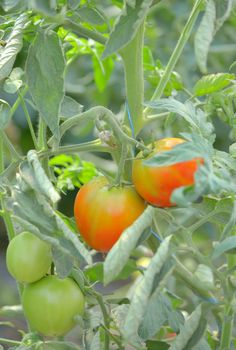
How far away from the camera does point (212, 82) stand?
1.02 metres

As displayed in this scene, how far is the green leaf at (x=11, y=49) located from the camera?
0.86m

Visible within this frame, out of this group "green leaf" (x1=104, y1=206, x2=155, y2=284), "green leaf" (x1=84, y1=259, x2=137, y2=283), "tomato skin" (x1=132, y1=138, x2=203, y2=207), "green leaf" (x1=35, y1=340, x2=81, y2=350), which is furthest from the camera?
"green leaf" (x1=84, y1=259, x2=137, y2=283)

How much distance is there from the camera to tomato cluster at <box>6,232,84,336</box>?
0.90 metres

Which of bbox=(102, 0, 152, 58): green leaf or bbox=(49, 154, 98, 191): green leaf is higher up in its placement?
bbox=(102, 0, 152, 58): green leaf

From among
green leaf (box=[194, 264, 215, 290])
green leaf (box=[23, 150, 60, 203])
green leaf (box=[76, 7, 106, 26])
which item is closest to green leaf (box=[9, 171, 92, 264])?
green leaf (box=[23, 150, 60, 203])

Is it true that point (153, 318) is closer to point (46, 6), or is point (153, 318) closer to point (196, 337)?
point (196, 337)

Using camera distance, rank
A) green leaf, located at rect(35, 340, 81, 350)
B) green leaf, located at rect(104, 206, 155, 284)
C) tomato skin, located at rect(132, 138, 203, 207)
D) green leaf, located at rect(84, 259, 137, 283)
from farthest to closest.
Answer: green leaf, located at rect(84, 259, 137, 283) → green leaf, located at rect(35, 340, 81, 350) → tomato skin, located at rect(132, 138, 203, 207) → green leaf, located at rect(104, 206, 155, 284)

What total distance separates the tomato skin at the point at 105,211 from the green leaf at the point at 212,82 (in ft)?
0.63

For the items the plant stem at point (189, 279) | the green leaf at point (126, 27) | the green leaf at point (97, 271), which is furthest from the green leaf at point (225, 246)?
the green leaf at point (97, 271)

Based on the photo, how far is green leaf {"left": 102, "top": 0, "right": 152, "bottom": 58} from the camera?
80 cm

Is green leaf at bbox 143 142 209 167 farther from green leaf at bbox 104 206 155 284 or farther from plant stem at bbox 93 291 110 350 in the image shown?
plant stem at bbox 93 291 110 350

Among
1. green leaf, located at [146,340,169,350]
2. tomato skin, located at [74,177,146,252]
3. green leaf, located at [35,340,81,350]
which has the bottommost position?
green leaf, located at [146,340,169,350]

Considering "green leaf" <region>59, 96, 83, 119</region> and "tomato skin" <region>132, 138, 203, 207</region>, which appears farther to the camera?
"green leaf" <region>59, 96, 83, 119</region>

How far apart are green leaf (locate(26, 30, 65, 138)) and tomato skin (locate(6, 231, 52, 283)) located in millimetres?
131
